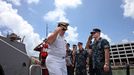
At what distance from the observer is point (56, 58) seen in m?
4.73

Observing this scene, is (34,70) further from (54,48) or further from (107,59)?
(107,59)

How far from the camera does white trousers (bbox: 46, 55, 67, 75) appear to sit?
15.2ft

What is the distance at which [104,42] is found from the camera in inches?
272

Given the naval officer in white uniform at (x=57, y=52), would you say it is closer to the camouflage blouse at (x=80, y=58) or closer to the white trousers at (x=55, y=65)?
the white trousers at (x=55, y=65)

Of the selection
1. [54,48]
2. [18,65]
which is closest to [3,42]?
[18,65]

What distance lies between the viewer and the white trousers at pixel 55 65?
4.63 meters

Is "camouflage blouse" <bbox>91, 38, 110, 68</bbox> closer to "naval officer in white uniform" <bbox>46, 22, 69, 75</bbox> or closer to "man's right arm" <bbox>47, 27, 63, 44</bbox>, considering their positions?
"naval officer in white uniform" <bbox>46, 22, 69, 75</bbox>

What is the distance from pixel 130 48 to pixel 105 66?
148 meters

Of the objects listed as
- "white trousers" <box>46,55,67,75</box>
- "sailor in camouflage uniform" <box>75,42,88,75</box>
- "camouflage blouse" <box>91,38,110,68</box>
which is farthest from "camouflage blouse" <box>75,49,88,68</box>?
"white trousers" <box>46,55,67,75</box>

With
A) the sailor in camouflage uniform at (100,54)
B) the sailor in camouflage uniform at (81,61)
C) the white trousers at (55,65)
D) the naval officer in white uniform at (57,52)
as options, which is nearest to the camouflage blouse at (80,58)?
the sailor in camouflage uniform at (81,61)

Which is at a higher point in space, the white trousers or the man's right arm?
the man's right arm

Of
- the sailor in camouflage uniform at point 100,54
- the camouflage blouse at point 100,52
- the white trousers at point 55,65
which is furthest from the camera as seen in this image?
the camouflage blouse at point 100,52

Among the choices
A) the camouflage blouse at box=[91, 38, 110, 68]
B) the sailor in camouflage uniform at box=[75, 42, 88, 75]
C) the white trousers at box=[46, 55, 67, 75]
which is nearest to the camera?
the white trousers at box=[46, 55, 67, 75]

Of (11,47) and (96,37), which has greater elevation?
(96,37)
